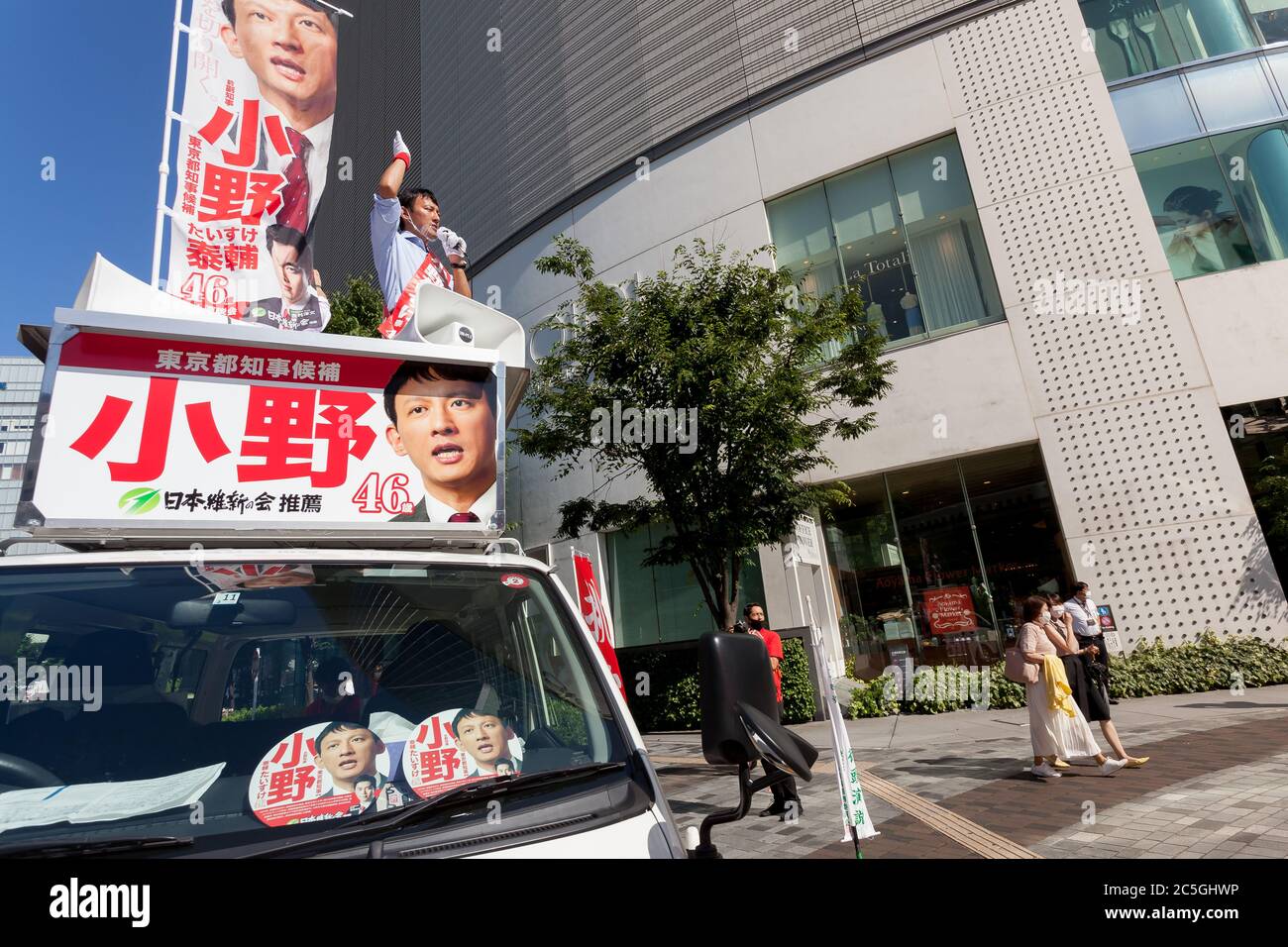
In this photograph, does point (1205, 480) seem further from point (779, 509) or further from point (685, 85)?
point (685, 85)

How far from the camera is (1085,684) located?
23.1ft

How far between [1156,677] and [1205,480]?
3.60 m

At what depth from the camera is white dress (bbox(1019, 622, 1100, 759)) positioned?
651cm

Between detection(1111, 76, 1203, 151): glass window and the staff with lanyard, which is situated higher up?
detection(1111, 76, 1203, 151): glass window

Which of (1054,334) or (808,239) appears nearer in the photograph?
(1054,334)

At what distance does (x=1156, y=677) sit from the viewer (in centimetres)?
1075

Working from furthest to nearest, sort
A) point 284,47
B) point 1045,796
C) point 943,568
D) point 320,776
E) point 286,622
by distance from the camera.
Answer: point 943,568
point 1045,796
point 284,47
point 286,622
point 320,776

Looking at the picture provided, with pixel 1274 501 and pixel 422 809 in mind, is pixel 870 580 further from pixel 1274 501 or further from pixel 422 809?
pixel 422 809

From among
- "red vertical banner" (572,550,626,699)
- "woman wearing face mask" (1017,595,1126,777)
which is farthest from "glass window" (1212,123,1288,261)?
"red vertical banner" (572,550,626,699)

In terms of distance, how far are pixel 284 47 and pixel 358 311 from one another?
10124mm

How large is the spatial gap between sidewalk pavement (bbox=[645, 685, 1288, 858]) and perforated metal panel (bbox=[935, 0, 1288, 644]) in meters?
2.56

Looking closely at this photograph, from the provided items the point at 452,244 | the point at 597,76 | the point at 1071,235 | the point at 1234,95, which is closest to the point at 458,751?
the point at 452,244

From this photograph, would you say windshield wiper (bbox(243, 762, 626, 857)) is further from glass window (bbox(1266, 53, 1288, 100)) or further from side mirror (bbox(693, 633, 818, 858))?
glass window (bbox(1266, 53, 1288, 100))
